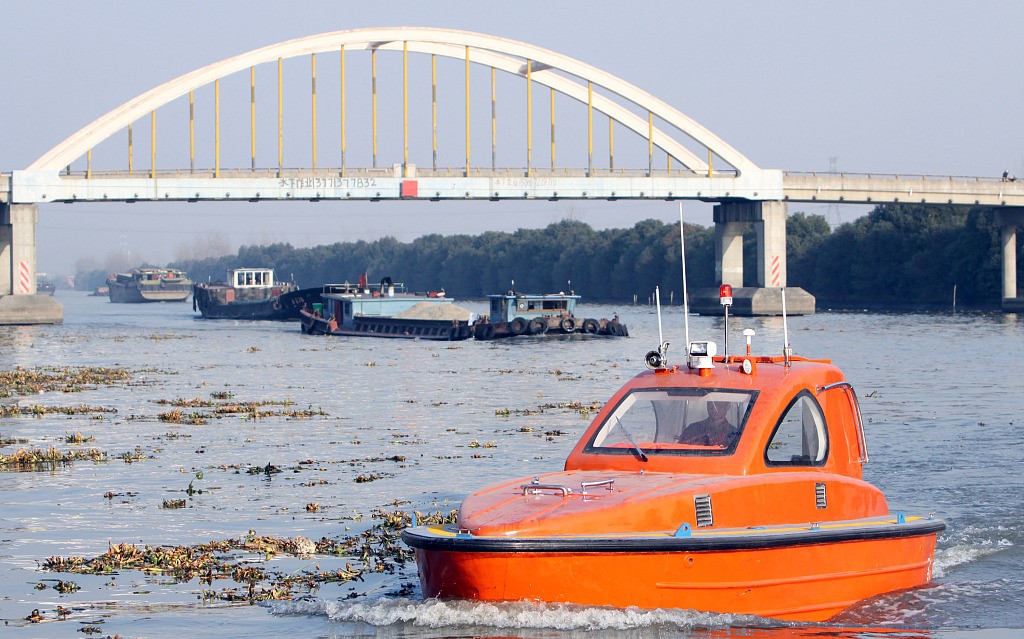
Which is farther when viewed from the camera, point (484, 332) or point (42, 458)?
point (484, 332)

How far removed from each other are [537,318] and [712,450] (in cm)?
5530

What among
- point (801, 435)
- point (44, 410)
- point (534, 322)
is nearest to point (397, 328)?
point (534, 322)

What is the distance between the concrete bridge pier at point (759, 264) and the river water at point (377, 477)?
46223 mm

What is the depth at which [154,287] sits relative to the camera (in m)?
184

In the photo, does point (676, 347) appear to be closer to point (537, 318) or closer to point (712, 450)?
point (537, 318)

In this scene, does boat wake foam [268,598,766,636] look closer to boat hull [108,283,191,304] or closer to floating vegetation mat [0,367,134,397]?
floating vegetation mat [0,367,134,397]

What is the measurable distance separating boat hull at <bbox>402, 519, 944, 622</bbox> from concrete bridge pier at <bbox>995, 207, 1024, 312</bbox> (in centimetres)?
8855

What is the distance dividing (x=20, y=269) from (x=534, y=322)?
35.8 meters

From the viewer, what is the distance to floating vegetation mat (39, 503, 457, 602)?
11469 millimetres

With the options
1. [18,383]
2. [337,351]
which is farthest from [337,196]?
[18,383]

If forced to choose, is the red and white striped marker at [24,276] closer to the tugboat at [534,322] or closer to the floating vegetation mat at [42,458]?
the tugboat at [534,322]

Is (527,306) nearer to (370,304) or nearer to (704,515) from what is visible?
(370,304)

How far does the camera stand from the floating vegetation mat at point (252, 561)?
1147 cm

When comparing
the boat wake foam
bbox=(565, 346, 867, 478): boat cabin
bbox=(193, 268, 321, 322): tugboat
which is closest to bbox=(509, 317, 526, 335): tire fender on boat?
bbox=(193, 268, 321, 322): tugboat
